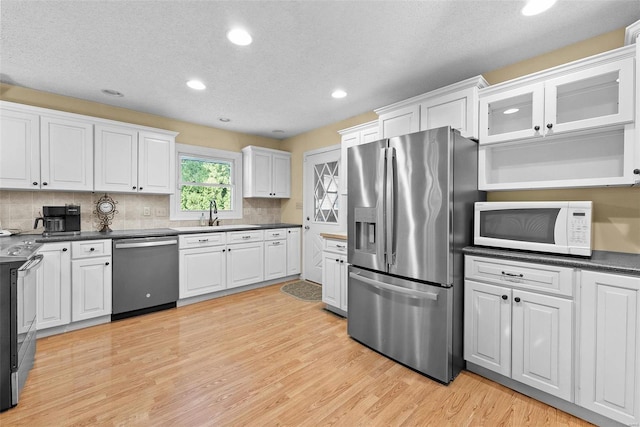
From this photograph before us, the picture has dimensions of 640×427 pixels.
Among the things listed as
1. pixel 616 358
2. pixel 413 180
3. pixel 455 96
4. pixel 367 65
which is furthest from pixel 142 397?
pixel 455 96

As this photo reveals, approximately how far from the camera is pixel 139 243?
10.3 feet

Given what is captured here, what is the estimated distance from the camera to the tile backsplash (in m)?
2.92

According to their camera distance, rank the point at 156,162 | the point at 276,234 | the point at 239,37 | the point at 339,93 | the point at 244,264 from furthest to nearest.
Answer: the point at 276,234 → the point at 244,264 → the point at 156,162 → the point at 339,93 → the point at 239,37

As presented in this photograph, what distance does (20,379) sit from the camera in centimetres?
187

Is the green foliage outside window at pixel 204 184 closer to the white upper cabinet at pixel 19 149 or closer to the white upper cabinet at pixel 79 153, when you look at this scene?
the white upper cabinet at pixel 79 153

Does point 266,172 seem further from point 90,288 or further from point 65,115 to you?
point 90,288

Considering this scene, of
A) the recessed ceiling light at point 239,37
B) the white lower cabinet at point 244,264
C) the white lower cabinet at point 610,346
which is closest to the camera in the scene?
the white lower cabinet at point 610,346

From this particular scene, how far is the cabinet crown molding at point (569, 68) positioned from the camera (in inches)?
69.2

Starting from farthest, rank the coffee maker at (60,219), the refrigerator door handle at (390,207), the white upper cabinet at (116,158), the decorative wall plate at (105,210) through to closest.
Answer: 1. the decorative wall plate at (105,210)
2. the white upper cabinet at (116,158)
3. the coffee maker at (60,219)
4. the refrigerator door handle at (390,207)

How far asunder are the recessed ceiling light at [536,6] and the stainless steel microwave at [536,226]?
1243mm

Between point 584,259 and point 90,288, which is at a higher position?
point 584,259

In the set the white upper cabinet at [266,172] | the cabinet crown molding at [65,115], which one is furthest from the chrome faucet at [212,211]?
the cabinet crown molding at [65,115]

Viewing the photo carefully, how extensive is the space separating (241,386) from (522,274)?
209 cm

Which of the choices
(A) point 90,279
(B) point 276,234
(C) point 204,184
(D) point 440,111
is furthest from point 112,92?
(D) point 440,111
